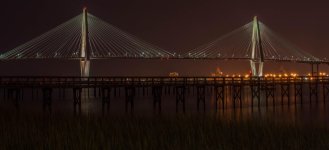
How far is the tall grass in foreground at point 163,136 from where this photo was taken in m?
11.0

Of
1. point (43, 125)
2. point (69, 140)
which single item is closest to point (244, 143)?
point (69, 140)

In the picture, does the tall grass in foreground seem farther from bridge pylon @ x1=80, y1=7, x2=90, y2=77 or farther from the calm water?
bridge pylon @ x1=80, y1=7, x2=90, y2=77

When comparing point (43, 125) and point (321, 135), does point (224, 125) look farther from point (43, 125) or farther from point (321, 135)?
point (43, 125)

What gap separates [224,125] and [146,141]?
13.4 ft

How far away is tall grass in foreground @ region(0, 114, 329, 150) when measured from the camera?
11039mm

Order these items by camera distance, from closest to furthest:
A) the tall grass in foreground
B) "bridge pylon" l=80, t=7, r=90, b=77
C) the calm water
A: 1. the tall grass in foreground
2. the calm water
3. "bridge pylon" l=80, t=7, r=90, b=77

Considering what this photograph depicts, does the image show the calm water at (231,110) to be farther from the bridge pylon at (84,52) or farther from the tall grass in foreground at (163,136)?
the bridge pylon at (84,52)

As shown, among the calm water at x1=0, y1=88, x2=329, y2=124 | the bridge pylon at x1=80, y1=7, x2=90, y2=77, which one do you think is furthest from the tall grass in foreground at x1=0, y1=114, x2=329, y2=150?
the bridge pylon at x1=80, y1=7, x2=90, y2=77

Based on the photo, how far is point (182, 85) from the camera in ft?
107

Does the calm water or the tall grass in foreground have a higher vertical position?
the tall grass in foreground

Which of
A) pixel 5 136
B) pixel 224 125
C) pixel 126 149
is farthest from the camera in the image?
pixel 224 125

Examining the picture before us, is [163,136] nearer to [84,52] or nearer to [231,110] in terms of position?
[231,110]

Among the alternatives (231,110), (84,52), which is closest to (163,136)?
(231,110)

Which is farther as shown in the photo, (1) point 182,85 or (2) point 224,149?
(1) point 182,85
